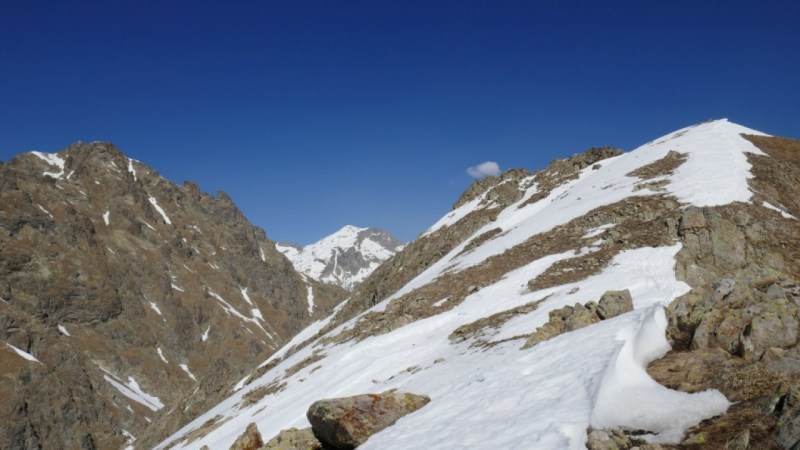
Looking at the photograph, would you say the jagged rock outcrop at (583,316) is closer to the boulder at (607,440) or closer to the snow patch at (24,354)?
the boulder at (607,440)

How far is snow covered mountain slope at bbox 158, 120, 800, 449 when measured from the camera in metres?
10.6

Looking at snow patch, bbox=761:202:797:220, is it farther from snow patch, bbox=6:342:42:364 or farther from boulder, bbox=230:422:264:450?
snow patch, bbox=6:342:42:364

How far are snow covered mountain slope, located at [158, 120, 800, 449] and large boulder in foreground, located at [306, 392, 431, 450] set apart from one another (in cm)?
64

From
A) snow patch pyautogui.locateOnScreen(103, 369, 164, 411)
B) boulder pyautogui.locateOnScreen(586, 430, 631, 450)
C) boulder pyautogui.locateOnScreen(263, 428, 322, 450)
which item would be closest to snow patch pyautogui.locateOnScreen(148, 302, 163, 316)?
snow patch pyautogui.locateOnScreen(103, 369, 164, 411)

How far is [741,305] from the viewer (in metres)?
12.7

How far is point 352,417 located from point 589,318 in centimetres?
925

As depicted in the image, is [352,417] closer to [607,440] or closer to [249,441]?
[249,441]

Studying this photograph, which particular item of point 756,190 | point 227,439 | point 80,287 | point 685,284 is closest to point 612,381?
point 685,284

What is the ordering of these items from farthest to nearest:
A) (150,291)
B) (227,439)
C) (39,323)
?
(150,291) → (39,323) → (227,439)

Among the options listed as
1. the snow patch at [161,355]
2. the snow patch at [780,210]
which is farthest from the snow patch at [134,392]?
the snow patch at [780,210]

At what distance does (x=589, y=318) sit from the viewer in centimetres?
1795

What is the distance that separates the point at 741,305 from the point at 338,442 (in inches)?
443

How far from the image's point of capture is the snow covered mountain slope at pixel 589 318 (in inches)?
419

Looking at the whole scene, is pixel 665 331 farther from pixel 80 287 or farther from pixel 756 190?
pixel 80 287
